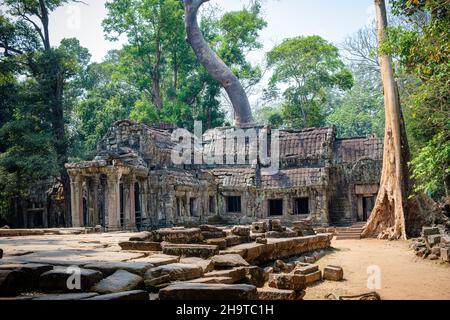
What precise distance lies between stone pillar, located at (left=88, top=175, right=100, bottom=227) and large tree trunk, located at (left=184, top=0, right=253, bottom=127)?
16.7 m

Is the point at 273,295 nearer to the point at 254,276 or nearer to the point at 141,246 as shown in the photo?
the point at 254,276

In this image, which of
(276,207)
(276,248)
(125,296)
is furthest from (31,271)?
(276,207)

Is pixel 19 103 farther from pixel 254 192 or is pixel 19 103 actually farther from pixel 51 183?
pixel 254 192

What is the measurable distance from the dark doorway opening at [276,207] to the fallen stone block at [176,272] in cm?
2067

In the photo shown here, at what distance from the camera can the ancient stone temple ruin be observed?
21281 millimetres

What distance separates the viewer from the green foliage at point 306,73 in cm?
3347

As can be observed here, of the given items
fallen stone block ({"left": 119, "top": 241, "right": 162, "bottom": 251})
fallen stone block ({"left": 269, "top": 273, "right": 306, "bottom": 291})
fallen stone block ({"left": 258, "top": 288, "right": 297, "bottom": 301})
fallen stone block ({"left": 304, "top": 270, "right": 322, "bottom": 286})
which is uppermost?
fallen stone block ({"left": 119, "top": 241, "right": 162, "bottom": 251})

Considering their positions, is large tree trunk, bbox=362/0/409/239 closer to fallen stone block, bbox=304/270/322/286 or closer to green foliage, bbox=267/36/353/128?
fallen stone block, bbox=304/270/322/286

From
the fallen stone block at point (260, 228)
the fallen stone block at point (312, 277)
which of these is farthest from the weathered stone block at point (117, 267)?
the fallen stone block at point (260, 228)

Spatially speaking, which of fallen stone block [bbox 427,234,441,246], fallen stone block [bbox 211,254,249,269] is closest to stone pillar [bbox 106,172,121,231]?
fallen stone block [bbox 427,234,441,246]

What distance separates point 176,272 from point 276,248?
16.4 feet

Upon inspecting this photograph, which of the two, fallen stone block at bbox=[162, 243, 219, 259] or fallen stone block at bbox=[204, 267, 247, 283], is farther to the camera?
fallen stone block at bbox=[162, 243, 219, 259]

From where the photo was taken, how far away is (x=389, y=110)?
18516 mm

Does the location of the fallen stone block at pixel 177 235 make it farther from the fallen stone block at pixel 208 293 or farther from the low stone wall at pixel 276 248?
the fallen stone block at pixel 208 293
